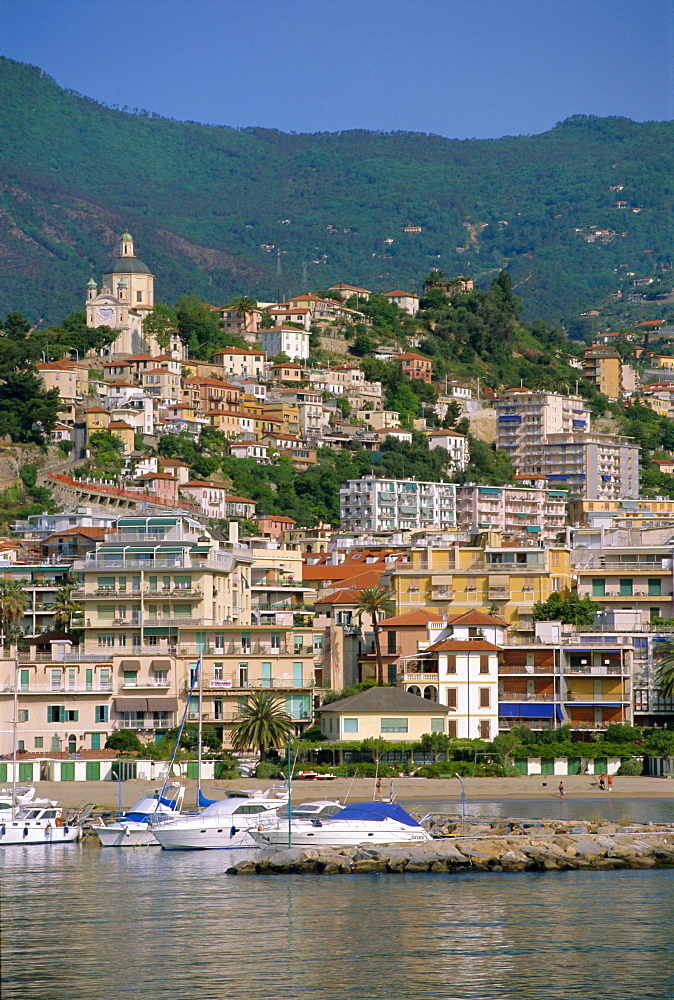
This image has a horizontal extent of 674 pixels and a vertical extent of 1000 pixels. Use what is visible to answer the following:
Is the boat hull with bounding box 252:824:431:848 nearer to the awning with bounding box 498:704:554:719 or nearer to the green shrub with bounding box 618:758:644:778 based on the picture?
the green shrub with bounding box 618:758:644:778

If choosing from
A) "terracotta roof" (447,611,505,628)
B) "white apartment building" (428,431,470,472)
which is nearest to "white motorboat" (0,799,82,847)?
"terracotta roof" (447,611,505,628)

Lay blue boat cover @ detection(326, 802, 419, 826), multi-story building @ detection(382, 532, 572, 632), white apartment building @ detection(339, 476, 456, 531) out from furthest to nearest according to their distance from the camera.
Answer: white apartment building @ detection(339, 476, 456, 531), multi-story building @ detection(382, 532, 572, 632), blue boat cover @ detection(326, 802, 419, 826)

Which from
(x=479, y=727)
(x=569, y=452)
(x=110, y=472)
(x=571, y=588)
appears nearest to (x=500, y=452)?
(x=569, y=452)

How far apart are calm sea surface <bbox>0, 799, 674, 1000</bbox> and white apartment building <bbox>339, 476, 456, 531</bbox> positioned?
363 ft

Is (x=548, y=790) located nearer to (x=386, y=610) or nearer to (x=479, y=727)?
(x=479, y=727)

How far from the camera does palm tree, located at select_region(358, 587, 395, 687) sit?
252ft

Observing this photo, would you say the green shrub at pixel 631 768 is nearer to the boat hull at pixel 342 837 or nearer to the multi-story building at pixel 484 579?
→ the multi-story building at pixel 484 579

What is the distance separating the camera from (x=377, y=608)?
259 feet

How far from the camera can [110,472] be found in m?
146

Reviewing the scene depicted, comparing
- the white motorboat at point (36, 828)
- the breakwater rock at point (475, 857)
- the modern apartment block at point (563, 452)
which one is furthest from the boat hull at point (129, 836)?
the modern apartment block at point (563, 452)

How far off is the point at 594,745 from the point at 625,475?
123918 mm

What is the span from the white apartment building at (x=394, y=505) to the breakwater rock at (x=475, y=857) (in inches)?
4250

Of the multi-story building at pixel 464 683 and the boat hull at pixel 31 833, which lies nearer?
the boat hull at pixel 31 833

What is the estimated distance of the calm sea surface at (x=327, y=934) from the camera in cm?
3347
